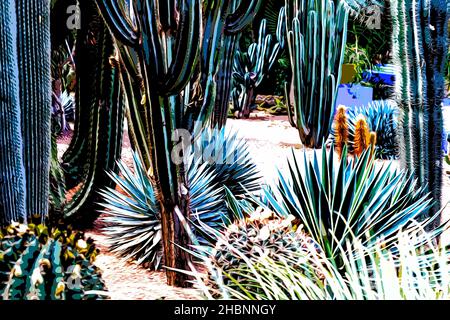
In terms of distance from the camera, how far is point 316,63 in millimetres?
9406

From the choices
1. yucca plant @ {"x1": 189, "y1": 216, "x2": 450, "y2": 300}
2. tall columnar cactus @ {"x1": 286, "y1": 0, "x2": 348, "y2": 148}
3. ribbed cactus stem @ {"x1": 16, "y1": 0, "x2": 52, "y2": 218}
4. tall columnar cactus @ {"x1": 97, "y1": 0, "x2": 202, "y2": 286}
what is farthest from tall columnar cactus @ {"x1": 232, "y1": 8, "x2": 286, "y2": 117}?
yucca plant @ {"x1": 189, "y1": 216, "x2": 450, "y2": 300}

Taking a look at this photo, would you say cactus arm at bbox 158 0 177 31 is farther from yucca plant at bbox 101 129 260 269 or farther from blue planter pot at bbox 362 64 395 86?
blue planter pot at bbox 362 64 395 86

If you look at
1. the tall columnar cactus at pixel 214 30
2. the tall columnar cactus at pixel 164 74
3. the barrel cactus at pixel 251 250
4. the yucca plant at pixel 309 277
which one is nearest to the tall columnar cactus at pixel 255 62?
the tall columnar cactus at pixel 214 30

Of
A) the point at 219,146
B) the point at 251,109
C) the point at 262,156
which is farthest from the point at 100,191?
the point at 251,109

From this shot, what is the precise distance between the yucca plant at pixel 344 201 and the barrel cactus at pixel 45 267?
1.18 m

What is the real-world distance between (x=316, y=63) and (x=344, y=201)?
234 inches

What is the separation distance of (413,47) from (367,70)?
849 centimetres

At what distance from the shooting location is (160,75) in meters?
3.81

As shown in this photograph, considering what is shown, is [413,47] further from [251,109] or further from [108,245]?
[251,109]

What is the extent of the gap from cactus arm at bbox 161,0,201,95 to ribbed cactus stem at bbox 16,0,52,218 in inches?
26.4

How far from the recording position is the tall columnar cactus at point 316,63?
30.6ft

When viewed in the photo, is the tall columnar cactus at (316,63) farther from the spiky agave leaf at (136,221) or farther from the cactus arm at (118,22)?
the cactus arm at (118,22)

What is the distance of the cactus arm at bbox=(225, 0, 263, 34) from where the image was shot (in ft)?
16.9

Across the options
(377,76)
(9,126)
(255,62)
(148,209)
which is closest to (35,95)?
(9,126)
